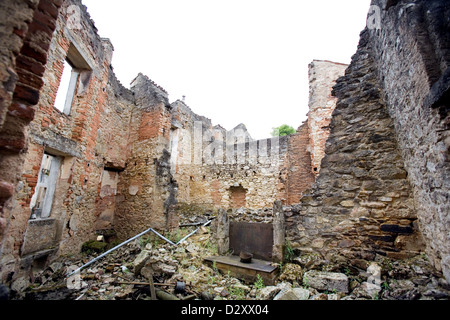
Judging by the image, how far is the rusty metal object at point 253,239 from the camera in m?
4.61

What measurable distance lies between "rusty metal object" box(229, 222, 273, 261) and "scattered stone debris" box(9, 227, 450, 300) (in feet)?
1.89

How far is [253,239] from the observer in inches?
193

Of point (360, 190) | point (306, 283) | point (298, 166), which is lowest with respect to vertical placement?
point (306, 283)

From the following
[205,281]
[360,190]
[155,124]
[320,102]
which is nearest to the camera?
[360,190]

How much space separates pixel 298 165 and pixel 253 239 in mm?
5686

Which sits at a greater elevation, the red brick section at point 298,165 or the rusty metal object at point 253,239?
the red brick section at point 298,165

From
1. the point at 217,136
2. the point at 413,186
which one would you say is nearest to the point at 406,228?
the point at 413,186

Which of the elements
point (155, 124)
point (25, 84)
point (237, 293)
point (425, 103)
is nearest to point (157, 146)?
point (155, 124)

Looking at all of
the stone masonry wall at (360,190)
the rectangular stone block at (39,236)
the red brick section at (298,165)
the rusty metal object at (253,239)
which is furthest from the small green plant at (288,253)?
the red brick section at (298,165)

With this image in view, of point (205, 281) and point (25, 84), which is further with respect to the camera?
point (205, 281)

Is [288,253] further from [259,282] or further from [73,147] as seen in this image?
[73,147]

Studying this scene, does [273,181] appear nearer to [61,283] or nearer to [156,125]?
[156,125]

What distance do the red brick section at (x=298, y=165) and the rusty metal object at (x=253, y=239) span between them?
16.1 feet

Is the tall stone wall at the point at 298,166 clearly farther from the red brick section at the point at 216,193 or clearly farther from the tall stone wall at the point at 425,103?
the tall stone wall at the point at 425,103
